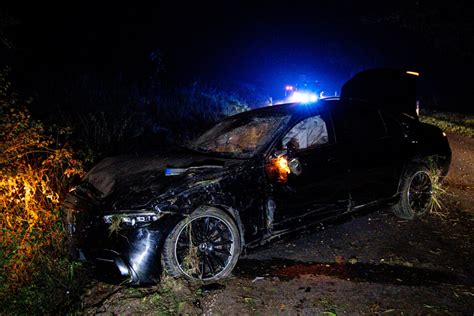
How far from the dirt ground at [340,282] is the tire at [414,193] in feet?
0.87

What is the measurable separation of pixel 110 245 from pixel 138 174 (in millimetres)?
811

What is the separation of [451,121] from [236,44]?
23.7 metres

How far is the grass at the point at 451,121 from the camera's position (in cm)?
1172

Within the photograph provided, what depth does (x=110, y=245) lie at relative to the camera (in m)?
3.19

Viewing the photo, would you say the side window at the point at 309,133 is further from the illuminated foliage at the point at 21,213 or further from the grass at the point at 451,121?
the grass at the point at 451,121

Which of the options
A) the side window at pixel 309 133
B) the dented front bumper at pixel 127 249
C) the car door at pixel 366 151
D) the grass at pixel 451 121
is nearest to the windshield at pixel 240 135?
the side window at pixel 309 133

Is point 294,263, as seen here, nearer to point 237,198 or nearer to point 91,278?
point 237,198

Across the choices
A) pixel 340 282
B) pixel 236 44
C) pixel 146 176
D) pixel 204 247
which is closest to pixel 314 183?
pixel 340 282

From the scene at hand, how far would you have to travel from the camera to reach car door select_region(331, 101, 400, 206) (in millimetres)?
4289

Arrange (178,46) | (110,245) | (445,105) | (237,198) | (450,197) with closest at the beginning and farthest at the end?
(110,245) → (237,198) → (450,197) → (445,105) → (178,46)

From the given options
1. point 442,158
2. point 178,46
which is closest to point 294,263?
point 442,158

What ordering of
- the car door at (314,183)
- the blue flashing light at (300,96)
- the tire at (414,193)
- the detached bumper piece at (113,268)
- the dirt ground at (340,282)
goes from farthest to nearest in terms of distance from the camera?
1. the blue flashing light at (300,96)
2. the tire at (414,193)
3. the car door at (314,183)
4. the detached bumper piece at (113,268)
5. the dirt ground at (340,282)

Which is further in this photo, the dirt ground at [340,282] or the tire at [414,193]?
the tire at [414,193]

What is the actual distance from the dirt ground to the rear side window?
3.35 feet
